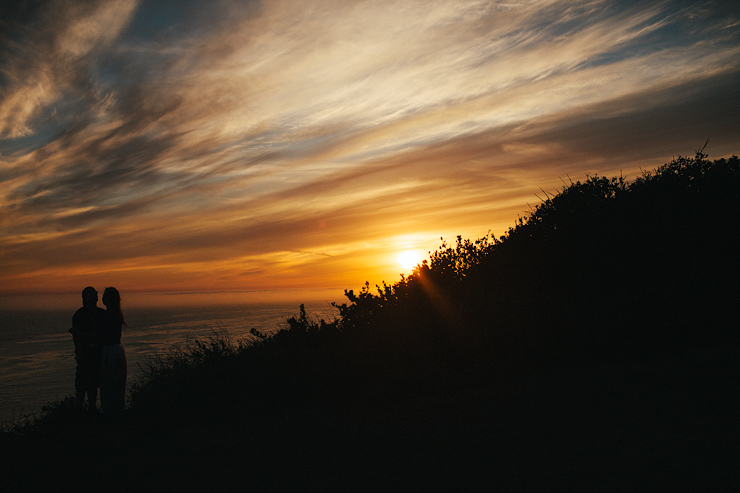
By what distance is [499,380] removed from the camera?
7000mm

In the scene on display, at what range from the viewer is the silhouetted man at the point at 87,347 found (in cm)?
766

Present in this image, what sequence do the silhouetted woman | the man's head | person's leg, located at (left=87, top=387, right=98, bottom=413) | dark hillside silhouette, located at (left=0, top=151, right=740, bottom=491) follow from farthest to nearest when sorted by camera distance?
person's leg, located at (left=87, top=387, right=98, bottom=413)
the man's head
the silhouetted woman
dark hillside silhouette, located at (left=0, top=151, right=740, bottom=491)

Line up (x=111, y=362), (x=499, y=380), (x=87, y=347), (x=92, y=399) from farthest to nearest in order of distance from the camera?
(x=92, y=399)
(x=87, y=347)
(x=111, y=362)
(x=499, y=380)

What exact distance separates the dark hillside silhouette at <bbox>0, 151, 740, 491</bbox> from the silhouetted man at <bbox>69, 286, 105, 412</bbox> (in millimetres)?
504

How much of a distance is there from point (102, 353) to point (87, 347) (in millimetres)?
637

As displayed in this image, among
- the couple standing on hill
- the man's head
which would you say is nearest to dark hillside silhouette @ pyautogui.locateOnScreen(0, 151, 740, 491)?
the couple standing on hill

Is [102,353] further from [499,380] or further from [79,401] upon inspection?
[499,380]

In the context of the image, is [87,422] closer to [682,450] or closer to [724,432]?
[682,450]

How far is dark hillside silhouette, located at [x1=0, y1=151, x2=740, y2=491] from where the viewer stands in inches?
163

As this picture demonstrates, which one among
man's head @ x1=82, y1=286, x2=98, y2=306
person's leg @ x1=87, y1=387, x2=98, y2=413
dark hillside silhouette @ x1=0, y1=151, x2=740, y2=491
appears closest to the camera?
dark hillside silhouette @ x1=0, y1=151, x2=740, y2=491

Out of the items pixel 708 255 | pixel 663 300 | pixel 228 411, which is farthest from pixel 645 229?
pixel 228 411

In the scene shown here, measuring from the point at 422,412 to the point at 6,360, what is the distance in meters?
64.0

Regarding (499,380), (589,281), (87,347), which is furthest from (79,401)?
(589,281)

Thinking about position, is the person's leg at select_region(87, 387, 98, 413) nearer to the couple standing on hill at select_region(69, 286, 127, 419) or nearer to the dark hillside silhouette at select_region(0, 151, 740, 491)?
the couple standing on hill at select_region(69, 286, 127, 419)
